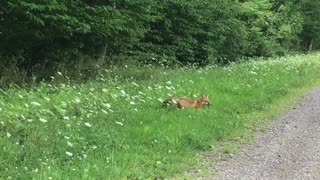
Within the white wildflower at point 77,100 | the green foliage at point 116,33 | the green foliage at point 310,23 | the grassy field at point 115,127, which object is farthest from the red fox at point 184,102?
the green foliage at point 310,23

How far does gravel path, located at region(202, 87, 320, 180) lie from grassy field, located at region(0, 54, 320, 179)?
472 millimetres

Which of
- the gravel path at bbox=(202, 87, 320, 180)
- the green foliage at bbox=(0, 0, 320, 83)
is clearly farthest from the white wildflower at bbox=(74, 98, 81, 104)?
the green foliage at bbox=(0, 0, 320, 83)

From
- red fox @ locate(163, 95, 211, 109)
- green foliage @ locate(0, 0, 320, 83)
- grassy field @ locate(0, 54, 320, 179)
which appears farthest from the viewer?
green foliage @ locate(0, 0, 320, 83)

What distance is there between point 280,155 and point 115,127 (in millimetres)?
2517

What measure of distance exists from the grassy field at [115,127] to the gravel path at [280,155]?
472 mm

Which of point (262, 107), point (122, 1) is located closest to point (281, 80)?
point (262, 107)

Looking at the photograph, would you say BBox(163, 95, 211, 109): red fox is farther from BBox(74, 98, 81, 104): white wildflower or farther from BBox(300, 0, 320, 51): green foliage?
BBox(300, 0, 320, 51): green foliage

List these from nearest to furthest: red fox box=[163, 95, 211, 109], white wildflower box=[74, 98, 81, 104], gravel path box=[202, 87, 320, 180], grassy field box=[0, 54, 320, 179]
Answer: grassy field box=[0, 54, 320, 179], gravel path box=[202, 87, 320, 180], white wildflower box=[74, 98, 81, 104], red fox box=[163, 95, 211, 109]

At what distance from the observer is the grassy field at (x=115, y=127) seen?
5.68 metres

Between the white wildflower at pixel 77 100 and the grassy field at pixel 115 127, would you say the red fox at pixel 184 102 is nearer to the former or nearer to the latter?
Answer: the grassy field at pixel 115 127

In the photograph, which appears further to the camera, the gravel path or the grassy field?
the gravel path

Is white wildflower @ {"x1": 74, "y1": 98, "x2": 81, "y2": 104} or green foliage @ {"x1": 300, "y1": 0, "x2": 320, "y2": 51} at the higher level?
white wildflower @ {"x1": 74, "y1": 98, "x2": 81, "y2": 104}

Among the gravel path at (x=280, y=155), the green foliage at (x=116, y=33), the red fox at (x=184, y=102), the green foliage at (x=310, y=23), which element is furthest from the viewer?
the green foliage at (x=310, y=23)

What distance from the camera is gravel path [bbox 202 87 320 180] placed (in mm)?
6312
